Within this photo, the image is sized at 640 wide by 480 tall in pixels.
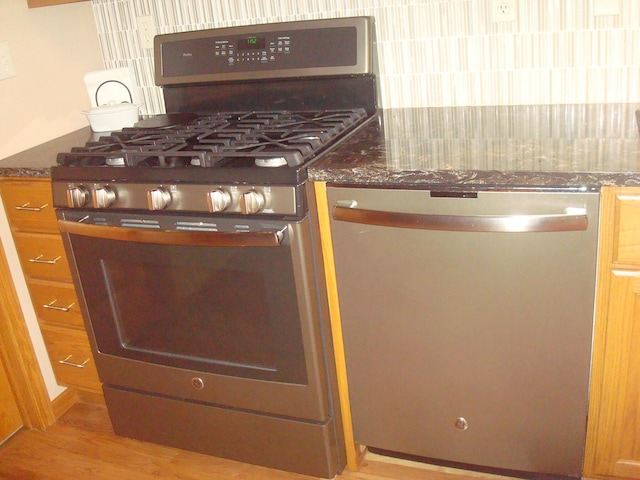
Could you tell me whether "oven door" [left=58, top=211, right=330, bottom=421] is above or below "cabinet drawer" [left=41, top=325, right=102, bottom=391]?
above

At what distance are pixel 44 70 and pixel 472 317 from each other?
1.53 metres

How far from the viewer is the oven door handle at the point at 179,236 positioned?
1.46m

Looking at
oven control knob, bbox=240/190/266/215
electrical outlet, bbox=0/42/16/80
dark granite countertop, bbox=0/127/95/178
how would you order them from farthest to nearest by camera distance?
1. electrical outlet, bbox=0/42/16/80
2. dark granite countertop, bbox=0/127/95/178
3. oven control knob, bbox=240/190/266/215

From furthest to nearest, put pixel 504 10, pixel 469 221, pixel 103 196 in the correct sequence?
1. pixel 504 10
2. pixel 103 196
3. pixel 469 221

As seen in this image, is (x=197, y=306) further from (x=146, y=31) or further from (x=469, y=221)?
(x=146, y=31)

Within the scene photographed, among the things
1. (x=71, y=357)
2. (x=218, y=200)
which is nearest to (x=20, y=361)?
(x=71, y=357)

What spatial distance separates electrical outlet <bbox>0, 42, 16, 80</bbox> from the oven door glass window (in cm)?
56

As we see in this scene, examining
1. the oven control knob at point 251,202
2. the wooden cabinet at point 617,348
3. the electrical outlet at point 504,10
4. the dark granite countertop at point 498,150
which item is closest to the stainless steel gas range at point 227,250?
the oven control knob at point 251,202

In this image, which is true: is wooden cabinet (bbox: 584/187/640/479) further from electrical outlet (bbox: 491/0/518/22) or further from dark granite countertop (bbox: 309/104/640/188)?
electrical outlet (bbox: 491/0/518/22)

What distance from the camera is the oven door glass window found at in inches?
61.1

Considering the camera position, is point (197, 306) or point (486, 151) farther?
point (197, 306)

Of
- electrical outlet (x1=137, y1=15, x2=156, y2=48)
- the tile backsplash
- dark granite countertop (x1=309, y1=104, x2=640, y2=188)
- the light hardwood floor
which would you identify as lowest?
the light hardwood floor

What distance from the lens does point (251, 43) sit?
1979 millimetres

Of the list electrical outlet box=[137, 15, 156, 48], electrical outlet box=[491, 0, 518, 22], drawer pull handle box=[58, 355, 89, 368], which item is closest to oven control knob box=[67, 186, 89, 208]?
drawer pull handle box=[58, 355, 89, 368]
